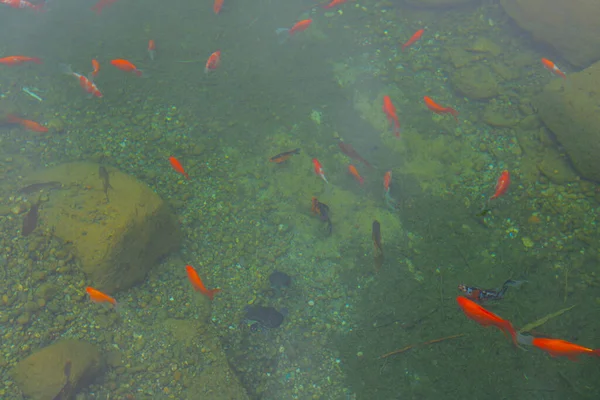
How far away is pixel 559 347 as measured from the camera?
3.73 m

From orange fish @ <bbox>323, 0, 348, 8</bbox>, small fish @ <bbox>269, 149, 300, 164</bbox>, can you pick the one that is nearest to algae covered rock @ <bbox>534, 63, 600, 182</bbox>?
small fish @ <bbox>269, 149, 300, 164</bbox>

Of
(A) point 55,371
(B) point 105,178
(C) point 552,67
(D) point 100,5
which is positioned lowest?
(A) point 55,371

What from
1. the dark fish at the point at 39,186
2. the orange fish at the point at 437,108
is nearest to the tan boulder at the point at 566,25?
the orange fish at the point at 437,108

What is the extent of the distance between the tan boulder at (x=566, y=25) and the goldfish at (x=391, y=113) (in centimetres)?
352

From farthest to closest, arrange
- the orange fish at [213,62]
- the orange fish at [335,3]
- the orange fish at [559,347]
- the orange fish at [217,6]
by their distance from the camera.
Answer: the orange fish at [335,3] < the orange fish at [217,6] < the orange fish at [213,62] < the orange fish at [559,347]

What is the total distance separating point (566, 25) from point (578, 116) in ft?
8.73

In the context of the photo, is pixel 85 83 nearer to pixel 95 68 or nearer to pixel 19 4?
pixel 95 68

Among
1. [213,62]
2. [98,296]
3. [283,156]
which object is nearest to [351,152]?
[283,156]

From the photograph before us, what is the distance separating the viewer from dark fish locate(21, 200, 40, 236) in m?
4.89

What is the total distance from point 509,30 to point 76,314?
9418 millimetres

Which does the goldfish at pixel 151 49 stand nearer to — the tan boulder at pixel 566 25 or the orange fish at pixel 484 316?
the orange fish at pixel 484 316

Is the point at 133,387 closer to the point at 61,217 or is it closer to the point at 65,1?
the point at 61,217

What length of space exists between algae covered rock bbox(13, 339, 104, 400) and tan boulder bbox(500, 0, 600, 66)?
30.5 feet

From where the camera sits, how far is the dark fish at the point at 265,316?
15.9 feet
